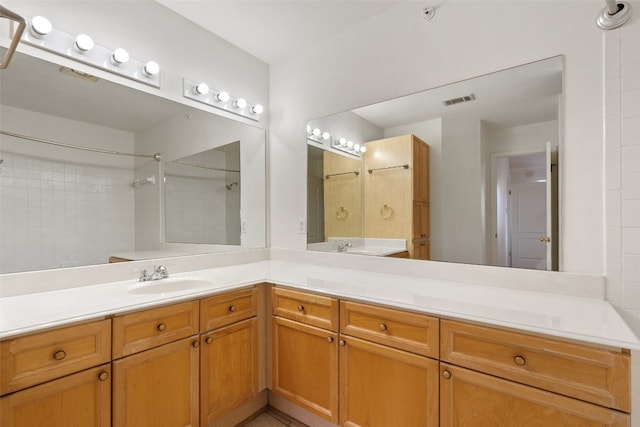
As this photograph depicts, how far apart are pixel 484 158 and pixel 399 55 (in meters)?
0.83

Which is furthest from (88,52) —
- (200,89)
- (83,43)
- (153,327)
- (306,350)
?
(306,350)

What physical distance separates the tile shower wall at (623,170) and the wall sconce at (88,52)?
2344mm

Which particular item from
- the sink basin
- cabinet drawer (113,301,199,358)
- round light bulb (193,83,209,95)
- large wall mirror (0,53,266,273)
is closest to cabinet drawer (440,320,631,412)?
cabinet drawer (113,301,199,358)

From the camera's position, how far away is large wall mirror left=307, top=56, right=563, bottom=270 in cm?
149

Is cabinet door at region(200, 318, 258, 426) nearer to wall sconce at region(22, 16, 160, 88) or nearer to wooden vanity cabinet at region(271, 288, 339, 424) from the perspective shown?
wooden vanity cabinet at region(271, 288, 339, 424)

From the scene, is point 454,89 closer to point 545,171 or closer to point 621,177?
point 545,171

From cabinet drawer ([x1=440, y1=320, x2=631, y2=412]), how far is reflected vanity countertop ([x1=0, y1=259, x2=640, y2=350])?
0.05 meters

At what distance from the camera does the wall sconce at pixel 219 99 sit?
2.09 meters

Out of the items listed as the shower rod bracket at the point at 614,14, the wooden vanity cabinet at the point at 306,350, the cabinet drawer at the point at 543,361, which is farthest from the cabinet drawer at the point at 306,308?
the shower rod bracket at the point at 614,14

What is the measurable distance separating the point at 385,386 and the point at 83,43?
2250 millimetres

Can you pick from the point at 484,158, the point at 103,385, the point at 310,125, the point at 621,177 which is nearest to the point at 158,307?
the point at 103,385

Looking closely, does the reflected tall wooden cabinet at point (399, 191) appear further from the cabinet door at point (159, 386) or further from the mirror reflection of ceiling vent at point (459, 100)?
the cabinet door at point (159, 386)

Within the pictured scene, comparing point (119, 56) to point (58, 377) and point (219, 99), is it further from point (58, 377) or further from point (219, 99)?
point (58, 377)

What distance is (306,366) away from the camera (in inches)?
65.4
